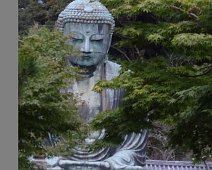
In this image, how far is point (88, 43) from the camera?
9.40m

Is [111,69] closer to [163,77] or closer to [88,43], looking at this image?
[88,43]

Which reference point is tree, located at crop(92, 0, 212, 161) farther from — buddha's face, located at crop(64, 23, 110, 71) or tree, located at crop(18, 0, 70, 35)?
tree, located at crop(18, 0, 70, 35)

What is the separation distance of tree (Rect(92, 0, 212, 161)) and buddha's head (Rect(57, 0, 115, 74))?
2249 millimetres

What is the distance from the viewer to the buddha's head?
941 centimetres

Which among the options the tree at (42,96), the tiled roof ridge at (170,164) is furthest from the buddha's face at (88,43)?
the tiled roof ridge at (170,164)

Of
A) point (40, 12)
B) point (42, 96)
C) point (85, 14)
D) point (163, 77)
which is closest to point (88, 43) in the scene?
point (85, 14)

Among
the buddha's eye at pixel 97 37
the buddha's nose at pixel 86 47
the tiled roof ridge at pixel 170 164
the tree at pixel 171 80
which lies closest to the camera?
the tree at pixel 171 80

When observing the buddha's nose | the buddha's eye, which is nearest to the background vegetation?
the buddha's nose

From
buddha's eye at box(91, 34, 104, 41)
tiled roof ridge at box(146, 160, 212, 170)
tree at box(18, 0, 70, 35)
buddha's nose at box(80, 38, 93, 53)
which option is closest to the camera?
buddha's nose at box(80, 38, 93, 53)

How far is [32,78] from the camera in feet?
20.2

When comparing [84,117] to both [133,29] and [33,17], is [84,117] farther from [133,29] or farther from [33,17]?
[33,17]

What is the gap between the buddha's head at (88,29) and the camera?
9414mm

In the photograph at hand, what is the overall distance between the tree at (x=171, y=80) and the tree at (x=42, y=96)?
0.43 meters

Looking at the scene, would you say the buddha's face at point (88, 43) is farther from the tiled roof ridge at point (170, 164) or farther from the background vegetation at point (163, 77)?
the tiled roof ridge at point (170, 164)
